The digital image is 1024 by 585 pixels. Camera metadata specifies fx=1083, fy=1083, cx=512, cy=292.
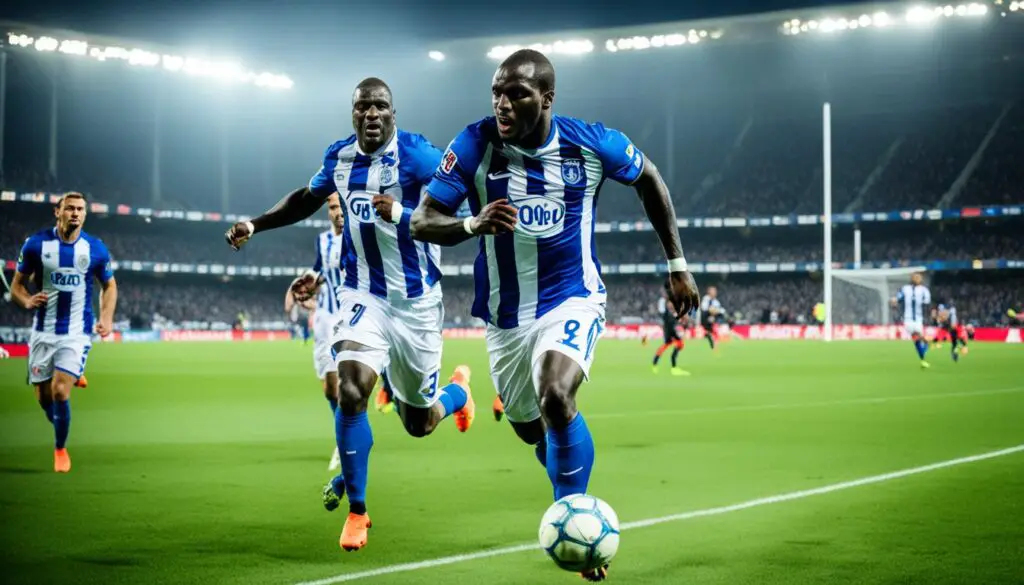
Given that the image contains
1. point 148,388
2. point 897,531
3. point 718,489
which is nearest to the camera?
point 897,531

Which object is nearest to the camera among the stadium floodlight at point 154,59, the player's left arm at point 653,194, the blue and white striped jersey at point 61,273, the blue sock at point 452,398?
the player's left arm at point 653,194

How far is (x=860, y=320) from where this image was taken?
5184cm

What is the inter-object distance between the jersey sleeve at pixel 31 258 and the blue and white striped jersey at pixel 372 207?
13.0ft

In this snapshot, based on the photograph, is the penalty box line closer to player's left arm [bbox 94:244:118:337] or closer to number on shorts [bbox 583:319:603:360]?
number on shorts [bbox 583:319:603:360]

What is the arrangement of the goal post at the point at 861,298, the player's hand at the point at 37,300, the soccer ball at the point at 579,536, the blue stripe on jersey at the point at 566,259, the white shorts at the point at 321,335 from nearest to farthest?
the soccer ball at the point at 579,536
the blue stripe on jersey at the point at 566,259
the player's hand at the point at 37,300
the white shorts at the point at 321,335
the goal post at the point at 861,298

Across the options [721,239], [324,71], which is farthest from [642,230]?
[324,71]

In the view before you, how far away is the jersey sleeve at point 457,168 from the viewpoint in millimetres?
5809

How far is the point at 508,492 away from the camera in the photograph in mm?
8398

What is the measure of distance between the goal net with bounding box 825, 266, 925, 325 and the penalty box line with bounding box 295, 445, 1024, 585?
41842 mm

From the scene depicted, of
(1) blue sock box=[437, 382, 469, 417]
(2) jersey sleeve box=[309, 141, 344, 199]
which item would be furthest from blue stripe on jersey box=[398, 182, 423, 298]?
(1) blue sock box=[437, 382, 469, 417]

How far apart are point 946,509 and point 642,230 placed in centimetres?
5845

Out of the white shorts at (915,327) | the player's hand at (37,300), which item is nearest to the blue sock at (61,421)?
the player's hand at (37,300)

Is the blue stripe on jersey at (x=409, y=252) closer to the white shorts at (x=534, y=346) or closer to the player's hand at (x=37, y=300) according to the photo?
the white shorts at (x=534, y=346)

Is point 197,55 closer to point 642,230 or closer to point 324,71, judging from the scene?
point 324,71
